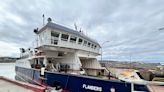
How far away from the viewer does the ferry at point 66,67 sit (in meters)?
7.24

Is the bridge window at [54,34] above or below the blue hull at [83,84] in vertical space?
above

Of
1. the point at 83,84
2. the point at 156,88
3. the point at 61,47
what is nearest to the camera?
the point at 156,88

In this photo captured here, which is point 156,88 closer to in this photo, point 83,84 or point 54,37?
point 83,84

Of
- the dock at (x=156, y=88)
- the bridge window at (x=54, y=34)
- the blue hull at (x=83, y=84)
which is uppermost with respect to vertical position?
the bridge window at (x=54, y=34)

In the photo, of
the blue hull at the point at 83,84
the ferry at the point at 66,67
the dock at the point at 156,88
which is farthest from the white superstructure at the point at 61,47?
the dock at the point at 156,88

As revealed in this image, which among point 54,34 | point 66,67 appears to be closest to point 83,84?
point 66,67

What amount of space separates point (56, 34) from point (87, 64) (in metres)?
7.76

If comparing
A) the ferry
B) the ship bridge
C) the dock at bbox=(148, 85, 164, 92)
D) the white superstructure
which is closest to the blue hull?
the ferry

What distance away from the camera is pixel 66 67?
46.1 ft

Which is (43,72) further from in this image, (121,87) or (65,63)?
(121,87)

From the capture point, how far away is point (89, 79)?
7734 millimetres

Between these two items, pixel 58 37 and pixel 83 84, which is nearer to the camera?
pixel 83 84

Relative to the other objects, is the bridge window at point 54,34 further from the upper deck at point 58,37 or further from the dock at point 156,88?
the dock at point 156,88

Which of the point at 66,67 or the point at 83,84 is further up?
the point at 66,67
